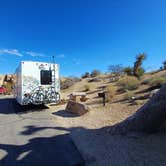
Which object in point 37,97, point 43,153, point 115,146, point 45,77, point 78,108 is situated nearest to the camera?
point 43,153

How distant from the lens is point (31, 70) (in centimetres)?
1268

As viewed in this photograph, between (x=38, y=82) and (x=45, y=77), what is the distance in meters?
0.59

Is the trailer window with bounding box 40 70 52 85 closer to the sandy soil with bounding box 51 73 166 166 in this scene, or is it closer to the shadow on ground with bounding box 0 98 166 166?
the sandy soil with bounding box 51 73 166 166

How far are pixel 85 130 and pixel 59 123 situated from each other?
1.80 m

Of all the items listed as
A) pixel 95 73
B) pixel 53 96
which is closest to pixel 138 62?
pixel 53 96

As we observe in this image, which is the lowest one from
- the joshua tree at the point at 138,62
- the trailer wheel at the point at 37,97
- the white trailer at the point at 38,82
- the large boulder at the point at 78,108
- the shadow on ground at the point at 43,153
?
the shadow on ground at the point at 43,153

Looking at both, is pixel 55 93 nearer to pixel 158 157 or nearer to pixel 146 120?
pixel 146 120

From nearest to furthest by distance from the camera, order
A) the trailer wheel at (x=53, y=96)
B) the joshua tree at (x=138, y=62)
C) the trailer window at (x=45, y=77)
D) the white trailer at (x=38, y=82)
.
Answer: the white trailer at (x=38, y=82) → the trailer window at (x=45, y=77) → the trailer wheel at (x=53, y=96) → the joshua tree at (x=138, y=62)

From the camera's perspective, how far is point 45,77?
43.5 feet

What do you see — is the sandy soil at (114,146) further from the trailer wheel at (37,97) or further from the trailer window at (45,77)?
the trailer window at (45,77)

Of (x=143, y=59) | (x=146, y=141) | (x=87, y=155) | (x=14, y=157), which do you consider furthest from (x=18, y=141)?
(x=143, y=59)

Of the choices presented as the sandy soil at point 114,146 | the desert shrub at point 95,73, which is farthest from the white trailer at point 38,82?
the desert shrub at point 95,73

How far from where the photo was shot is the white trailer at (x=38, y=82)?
1254 centimetres

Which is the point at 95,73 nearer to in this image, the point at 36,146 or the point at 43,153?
the point at 36,146
